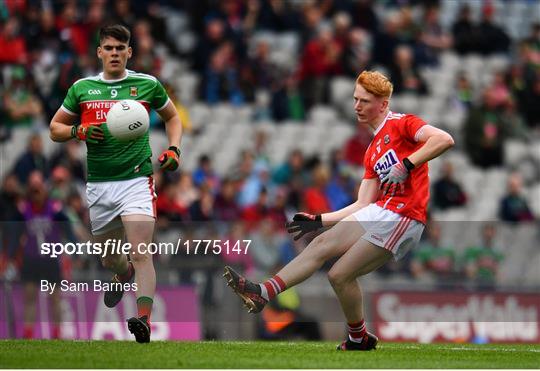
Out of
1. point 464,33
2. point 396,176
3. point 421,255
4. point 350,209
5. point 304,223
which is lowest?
point 421,255

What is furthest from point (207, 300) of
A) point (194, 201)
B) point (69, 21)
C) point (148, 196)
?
point (69, 21)

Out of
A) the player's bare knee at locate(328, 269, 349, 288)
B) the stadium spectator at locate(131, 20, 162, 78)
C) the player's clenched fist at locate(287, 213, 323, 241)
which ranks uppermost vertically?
the stadium spectator at locate(131, 20, 162, 78)

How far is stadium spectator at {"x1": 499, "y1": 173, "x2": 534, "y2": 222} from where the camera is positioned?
20625 mm

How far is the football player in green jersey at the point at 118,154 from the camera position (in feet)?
37.4

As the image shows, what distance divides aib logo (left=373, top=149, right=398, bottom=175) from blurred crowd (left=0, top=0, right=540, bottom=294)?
14.3 feet

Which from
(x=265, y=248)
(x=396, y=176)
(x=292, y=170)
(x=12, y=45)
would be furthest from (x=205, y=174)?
(x=396, y=176)

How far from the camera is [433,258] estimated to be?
688 inches

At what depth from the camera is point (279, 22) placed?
79.1ft

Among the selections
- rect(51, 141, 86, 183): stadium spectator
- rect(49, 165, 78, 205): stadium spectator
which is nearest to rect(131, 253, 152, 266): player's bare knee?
rect(49, 165, 78, 205): stadium spectator

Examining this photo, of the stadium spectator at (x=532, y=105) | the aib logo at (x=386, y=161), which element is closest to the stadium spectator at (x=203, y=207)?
the aib logo at (x=386, y=161)

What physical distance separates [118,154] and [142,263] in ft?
2.96

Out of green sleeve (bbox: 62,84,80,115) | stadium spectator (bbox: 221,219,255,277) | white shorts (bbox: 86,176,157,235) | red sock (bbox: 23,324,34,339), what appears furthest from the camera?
stadium spectator (bbox: 221,219,255,277)

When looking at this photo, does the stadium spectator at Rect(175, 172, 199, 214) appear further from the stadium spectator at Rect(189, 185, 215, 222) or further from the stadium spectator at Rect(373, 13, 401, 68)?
the stadium spectator at Rect(373, 13, 401, 68)

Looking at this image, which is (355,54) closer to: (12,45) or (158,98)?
(12,45)
